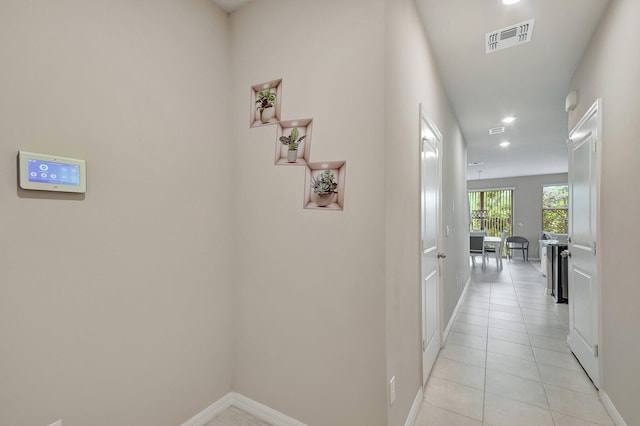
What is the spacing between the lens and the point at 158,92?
1653 mm

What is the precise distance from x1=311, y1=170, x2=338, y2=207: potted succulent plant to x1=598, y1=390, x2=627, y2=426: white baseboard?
2.16 metres

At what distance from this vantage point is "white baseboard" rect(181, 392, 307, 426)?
71.8 inches

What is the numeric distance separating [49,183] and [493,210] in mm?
12146

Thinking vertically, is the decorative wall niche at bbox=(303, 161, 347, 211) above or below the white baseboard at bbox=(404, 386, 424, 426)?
above

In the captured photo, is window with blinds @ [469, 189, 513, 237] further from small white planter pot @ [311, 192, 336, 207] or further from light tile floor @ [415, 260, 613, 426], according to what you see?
small white planter pot @ [311, 192, 336, 207]

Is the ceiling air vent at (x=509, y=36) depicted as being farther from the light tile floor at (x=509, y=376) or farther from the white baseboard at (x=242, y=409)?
the white baseboard at (x=242, y=409)

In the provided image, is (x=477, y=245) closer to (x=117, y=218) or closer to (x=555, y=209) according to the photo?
(x=555, y=209)

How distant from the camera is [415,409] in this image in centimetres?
194

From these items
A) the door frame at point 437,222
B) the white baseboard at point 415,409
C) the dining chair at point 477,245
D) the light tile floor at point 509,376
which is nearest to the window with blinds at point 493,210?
the dining chair at point 477,245

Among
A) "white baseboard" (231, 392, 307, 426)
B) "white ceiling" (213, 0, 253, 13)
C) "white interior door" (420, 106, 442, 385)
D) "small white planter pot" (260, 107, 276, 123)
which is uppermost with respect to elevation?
"white ceiling" (213, 0, 253, 13)

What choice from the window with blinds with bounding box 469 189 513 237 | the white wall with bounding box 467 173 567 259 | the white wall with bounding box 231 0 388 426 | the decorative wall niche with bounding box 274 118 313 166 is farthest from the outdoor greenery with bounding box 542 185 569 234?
the decorative wall niche with bounding box 274 118 313 166

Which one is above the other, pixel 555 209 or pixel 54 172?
pixel 54 172

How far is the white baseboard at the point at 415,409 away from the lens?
71.6 inches

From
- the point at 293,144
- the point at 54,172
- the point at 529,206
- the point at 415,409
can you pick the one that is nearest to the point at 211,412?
the point at 415,409
